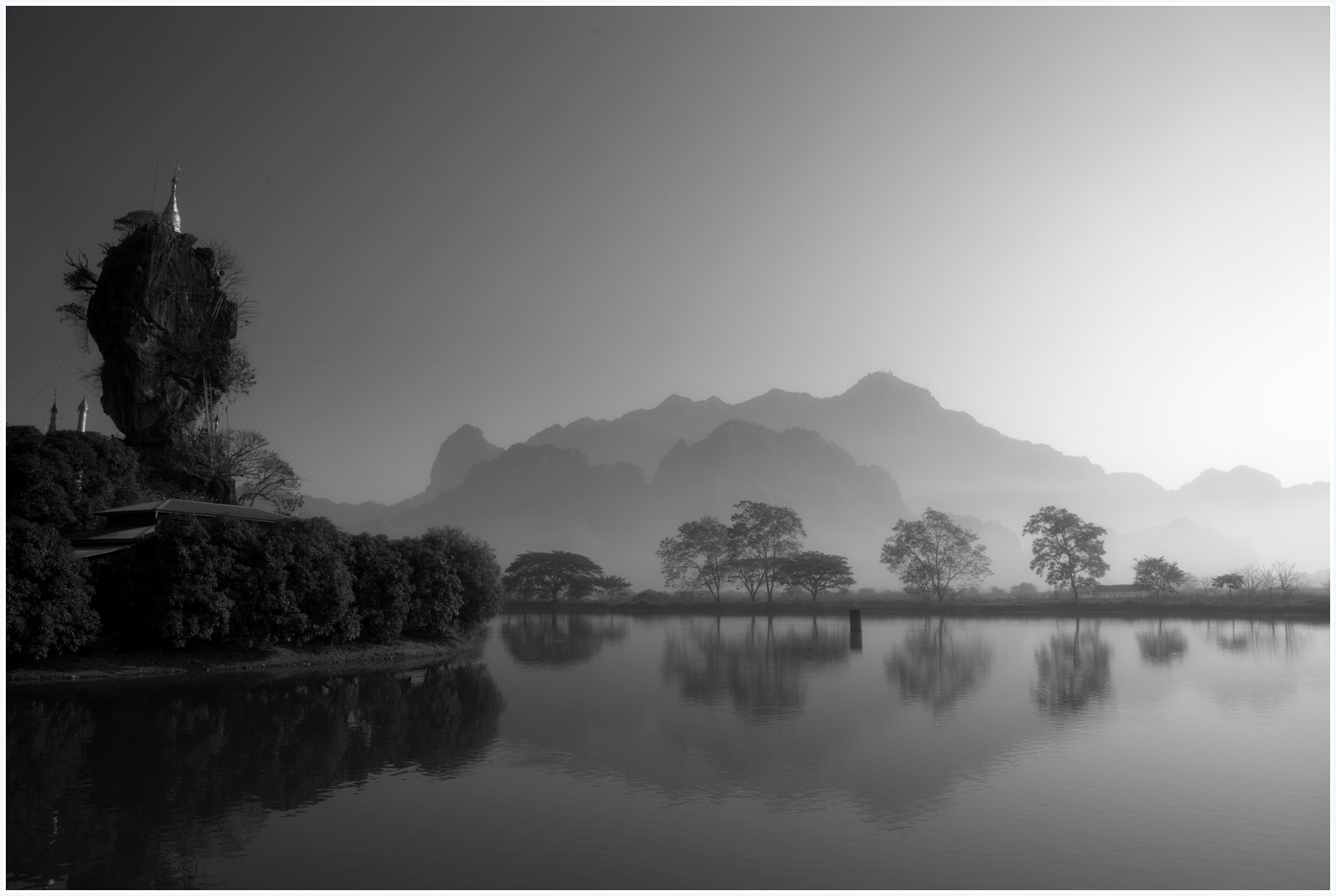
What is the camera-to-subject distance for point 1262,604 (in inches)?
2527

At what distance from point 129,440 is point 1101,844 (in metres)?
69.8

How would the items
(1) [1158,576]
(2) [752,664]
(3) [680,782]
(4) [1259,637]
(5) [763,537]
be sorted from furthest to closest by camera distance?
(5) [763,537] < (1) [1158,576] < (4) [1259,637] < (2) [752,664] < (3) [680,782]

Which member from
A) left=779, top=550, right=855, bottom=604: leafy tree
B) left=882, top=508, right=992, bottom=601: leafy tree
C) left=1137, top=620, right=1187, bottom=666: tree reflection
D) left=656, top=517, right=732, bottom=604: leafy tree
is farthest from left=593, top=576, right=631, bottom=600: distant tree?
left=1137, top=620, right=1187, bottom=666: tree reflection

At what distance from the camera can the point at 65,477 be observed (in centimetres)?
4194

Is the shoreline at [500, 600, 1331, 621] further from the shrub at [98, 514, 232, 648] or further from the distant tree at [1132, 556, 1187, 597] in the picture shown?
the shrub at [98, 514, 232, 648]

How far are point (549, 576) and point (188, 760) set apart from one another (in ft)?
269

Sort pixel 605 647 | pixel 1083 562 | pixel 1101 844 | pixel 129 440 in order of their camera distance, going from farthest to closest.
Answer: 1. pixel 1083 562
2. pixel 129 440
3. pixel 605 647
4. pixel 1101 844

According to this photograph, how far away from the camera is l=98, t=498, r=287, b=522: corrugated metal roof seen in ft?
137

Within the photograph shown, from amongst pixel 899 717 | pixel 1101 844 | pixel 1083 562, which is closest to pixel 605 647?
pixel 899 717

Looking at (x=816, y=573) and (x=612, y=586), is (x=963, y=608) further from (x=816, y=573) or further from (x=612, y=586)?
(x=612, y=586)

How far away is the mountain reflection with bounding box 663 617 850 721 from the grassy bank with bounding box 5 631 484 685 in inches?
512

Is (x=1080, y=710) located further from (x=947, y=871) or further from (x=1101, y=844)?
(x=947, y=871)

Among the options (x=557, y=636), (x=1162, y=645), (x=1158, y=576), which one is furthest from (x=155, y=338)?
(x=1158, y=576)

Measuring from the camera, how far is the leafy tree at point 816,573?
289ft
